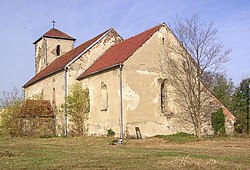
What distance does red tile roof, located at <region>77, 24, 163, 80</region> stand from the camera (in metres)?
26.0

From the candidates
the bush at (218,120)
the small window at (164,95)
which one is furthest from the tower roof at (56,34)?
the bush at (218,120)

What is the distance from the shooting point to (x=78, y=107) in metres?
29.3

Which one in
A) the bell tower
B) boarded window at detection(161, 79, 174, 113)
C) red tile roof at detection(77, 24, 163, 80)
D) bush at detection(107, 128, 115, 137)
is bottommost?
bush at detection(107, 128, 115, 137)

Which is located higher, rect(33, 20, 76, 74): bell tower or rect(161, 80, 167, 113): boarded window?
rect(33, 20, 76, 74): bell tower

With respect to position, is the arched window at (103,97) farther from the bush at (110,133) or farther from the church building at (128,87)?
the bush at (110,133)

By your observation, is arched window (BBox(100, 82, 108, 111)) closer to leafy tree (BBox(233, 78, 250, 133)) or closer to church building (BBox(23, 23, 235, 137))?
church building (BBox(23, 23, 235, 137))

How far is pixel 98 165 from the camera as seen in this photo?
11750 millimetres

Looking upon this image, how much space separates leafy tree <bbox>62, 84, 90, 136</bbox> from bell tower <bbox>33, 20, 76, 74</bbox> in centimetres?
1401

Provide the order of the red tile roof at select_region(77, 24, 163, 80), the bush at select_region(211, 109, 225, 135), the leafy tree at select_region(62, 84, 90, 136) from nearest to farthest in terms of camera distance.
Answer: the red tile roof at select_region(77, 24, 163, 80), the bush at select_region(211, 109, 225, 135), the leafy tree at select_region(62, 84, 90, 136)

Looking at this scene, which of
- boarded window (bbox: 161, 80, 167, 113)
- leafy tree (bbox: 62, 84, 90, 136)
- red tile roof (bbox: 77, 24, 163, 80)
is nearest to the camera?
red tile roof (bbox: 77, 24, 163, 80)

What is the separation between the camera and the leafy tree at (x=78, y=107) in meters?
29.2

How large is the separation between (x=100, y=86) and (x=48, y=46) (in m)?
17.3

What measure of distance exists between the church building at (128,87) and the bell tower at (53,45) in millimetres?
10634

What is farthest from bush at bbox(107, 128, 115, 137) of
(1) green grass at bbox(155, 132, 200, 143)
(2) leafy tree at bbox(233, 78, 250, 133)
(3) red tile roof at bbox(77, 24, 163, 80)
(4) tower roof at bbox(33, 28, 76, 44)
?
(2) leafy tree at bbox(233, 78, 250, 133)
